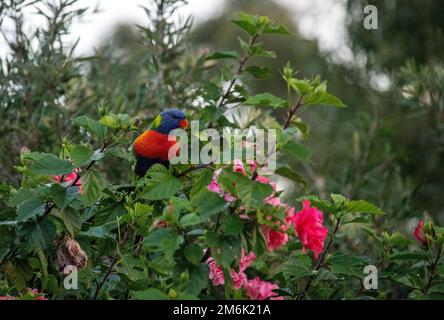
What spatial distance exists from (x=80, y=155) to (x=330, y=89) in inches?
169

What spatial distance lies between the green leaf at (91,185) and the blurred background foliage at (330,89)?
252 mm

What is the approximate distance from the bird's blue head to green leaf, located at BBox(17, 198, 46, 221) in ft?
2.61

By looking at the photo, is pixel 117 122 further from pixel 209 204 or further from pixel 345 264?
pixel 345 264

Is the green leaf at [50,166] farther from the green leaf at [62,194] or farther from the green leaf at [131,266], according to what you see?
the green leaf at [131,266]

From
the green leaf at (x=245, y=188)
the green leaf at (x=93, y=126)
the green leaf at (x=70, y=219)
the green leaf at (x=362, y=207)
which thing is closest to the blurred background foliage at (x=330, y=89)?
the green leaf at (x=93, y=126)

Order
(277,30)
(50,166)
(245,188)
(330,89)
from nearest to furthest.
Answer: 1. (245,188)
2. (50,166)
3. (277,30)
4. (330,89)

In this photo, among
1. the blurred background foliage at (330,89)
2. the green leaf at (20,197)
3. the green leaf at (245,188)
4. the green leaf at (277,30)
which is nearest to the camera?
the green leaf at (245,188)

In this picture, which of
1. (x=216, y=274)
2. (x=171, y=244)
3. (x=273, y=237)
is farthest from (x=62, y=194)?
(x=273, y=237)

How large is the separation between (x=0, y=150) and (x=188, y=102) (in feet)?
2.92

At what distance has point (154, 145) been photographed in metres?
2.44

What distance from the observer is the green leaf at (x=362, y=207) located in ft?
5.84

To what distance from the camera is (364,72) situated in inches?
215
